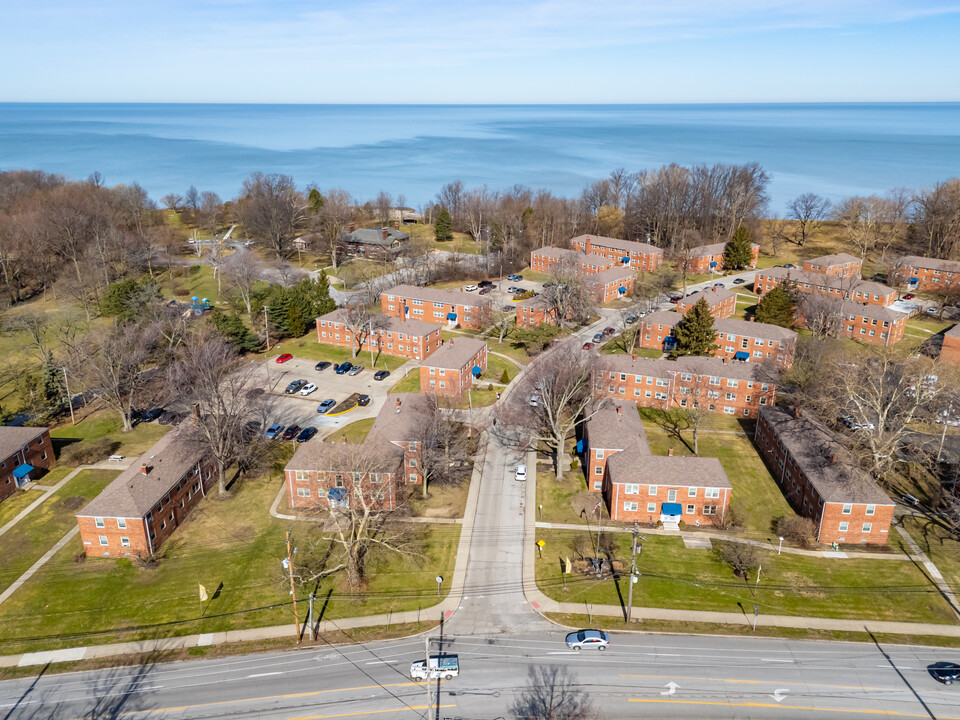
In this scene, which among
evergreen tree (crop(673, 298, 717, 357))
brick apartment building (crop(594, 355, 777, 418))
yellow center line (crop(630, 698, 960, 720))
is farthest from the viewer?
evergreen tree (crop(673, 298, 717, 357))

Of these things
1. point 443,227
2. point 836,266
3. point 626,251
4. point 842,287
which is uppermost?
point 443,227

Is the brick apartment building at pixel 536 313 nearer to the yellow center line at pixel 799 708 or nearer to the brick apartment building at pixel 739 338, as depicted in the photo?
the brick apartment building at pixel 739 338

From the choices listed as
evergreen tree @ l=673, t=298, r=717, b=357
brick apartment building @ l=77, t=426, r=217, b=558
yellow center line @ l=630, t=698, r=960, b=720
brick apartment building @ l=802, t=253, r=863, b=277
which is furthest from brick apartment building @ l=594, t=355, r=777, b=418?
brick apartment building @ l=802, t=253, r=863, b=277

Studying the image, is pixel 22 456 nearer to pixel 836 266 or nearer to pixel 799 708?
pixel 799 708

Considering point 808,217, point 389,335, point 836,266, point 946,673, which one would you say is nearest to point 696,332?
point 389,335

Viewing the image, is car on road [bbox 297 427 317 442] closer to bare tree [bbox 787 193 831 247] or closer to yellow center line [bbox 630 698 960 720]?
yellow center line [bbox 630 698 960 720]

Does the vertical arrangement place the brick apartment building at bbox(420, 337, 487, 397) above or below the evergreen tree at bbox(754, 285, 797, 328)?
below

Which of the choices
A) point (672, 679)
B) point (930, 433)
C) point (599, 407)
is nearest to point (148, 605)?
point (672, 679)
